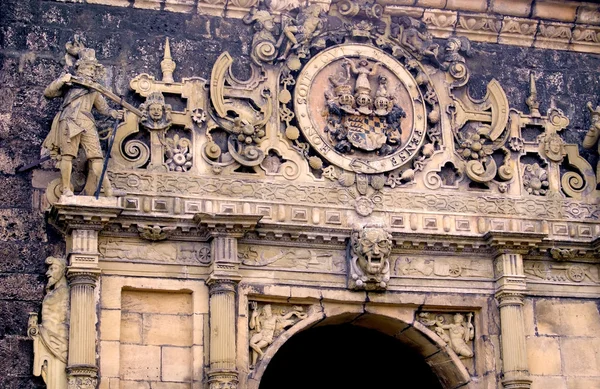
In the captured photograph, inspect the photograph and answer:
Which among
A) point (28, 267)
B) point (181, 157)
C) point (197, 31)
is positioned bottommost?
point (28, 267)

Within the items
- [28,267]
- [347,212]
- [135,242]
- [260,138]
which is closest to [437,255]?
[347,212]

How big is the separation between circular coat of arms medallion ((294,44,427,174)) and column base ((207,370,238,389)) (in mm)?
A: 2868

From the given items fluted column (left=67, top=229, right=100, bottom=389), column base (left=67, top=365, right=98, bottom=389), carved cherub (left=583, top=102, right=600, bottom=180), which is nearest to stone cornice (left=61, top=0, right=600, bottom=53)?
carved cherub (left=583, top=102, right=600, bottom=180)

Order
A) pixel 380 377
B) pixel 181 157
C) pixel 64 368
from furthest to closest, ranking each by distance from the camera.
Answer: pixel 380 377
pixel 181 157
pixel 64 368

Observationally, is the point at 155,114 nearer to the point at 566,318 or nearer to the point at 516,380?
the point at 516,380

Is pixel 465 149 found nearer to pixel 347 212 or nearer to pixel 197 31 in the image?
pixel 347 212

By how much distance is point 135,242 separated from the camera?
1627 centimetres

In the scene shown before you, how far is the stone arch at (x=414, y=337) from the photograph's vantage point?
16.7 m

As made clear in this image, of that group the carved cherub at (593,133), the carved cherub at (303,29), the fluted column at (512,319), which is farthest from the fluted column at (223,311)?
the carved cherub at (593,133)

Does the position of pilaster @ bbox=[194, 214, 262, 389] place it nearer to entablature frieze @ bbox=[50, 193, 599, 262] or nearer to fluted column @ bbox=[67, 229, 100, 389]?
entablature frieze @ bbox=[50, 193, 599, 262]

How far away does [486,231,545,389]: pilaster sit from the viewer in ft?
55.2

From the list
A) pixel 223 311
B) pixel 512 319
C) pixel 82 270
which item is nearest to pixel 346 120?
pixel 223 311

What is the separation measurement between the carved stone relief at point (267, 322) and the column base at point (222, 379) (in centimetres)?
51

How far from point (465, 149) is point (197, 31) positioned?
11.2 ft
